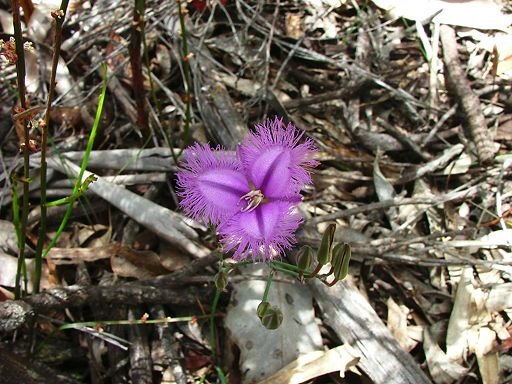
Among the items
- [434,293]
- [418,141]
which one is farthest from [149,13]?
[434,293]

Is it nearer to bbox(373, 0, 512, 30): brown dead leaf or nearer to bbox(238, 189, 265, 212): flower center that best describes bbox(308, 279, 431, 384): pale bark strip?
bbox(238, 189, 265, 212): flower center

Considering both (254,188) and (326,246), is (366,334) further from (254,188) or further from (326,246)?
(254,188)

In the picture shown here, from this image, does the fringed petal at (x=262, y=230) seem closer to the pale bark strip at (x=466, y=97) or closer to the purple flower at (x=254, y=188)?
the purple flower at (x=254, y=188)

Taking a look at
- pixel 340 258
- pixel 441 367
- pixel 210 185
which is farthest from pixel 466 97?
pixel 210 185

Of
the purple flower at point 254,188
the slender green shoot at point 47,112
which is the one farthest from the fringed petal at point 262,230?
the slender green shoot at point 47,112

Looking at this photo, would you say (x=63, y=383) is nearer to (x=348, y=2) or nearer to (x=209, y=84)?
(x=209, y=84)

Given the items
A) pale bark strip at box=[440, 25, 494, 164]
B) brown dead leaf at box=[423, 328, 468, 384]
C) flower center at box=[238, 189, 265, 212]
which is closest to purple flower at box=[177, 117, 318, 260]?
flower center at box=[238, 189, 265, 212]
